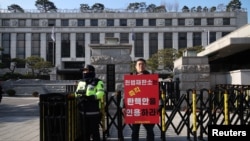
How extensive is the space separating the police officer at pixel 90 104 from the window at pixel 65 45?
75516mm

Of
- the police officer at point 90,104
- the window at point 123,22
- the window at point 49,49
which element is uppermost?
the window at point 123,22

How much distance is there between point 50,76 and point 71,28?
502 inches

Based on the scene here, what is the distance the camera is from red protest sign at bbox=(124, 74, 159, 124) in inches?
341

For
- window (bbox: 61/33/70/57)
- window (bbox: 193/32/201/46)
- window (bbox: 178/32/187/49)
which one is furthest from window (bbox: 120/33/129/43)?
window (bbox: 193/32/201/46)

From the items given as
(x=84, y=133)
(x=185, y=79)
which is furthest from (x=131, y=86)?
(x=185, y=79)

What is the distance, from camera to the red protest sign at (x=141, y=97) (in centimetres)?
866

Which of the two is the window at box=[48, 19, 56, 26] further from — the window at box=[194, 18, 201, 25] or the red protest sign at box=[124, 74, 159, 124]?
the red protest sign at box=[124, 74, 159, 124]

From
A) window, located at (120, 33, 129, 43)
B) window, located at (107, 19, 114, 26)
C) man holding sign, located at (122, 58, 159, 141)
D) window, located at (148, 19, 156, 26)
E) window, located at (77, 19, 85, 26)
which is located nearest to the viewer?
man holding sign, located at (122, 58, 159, 141)

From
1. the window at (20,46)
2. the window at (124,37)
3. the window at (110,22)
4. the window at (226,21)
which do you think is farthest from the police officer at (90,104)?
the window at (226,21)

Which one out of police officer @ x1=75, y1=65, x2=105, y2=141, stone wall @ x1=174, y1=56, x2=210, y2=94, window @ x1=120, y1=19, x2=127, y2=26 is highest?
window @ x1=120, y1=19, x2=127, y2=26

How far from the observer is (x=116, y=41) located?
55.2 feet

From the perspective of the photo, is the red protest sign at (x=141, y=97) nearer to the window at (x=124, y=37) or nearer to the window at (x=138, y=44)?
the window at (x=124, y=37)

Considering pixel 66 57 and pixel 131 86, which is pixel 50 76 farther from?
pixel 131 86

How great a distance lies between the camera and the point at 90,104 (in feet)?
27.7
